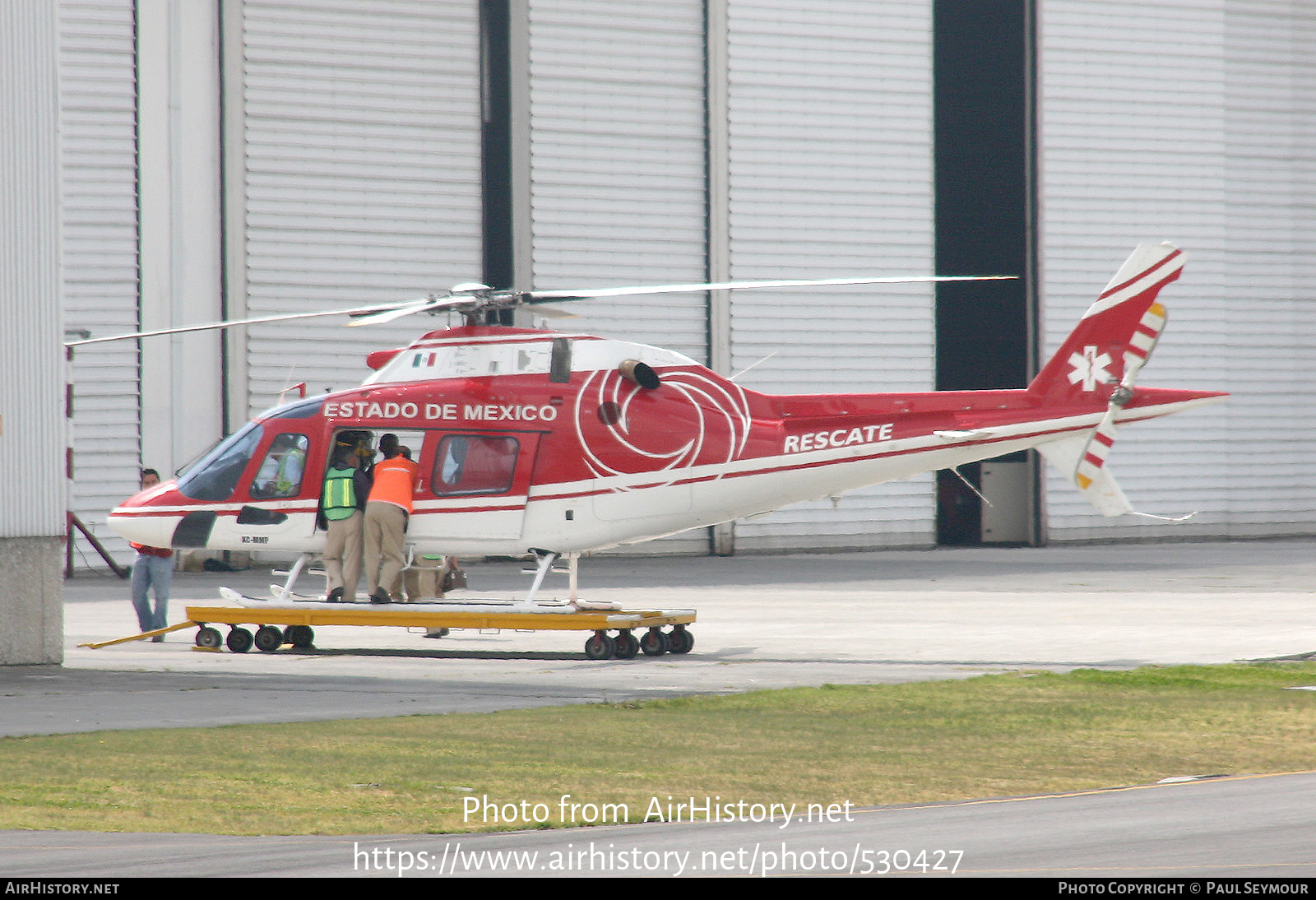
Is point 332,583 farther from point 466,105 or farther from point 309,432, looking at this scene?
point 466,105

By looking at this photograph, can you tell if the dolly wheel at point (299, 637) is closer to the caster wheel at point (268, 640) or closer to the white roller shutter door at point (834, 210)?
the caster wheel at point (268, 640)

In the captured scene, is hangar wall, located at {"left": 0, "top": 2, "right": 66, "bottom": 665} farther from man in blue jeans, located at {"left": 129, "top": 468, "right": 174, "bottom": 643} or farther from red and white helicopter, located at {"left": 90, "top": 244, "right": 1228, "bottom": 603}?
man in blue jeans, located at {"left": 129, "top": 468, "right": 174, "bottom": 643}

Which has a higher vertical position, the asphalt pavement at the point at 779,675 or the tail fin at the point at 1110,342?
the tail fin at the point at 1110,342

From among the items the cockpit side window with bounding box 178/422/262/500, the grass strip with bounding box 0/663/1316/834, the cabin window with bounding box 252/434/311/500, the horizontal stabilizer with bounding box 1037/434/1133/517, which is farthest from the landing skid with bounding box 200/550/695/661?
the horizontal stabilizer with bounding box 1037/434/1133/517

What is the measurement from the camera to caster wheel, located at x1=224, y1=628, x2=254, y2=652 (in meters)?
16.1

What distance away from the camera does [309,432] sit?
1639 centimetres

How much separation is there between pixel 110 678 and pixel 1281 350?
101 feet

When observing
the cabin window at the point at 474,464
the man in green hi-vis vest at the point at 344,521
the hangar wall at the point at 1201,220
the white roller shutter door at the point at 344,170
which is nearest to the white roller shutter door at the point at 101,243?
the white roller shutter door at the point at 344,170

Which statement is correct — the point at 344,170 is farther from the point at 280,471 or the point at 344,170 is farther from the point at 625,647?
the point at 625,647

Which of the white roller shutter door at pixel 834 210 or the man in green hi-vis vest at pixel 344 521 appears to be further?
the white roller shutter door at pixel 834 210

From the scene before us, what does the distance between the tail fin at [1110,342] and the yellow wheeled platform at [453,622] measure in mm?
4508

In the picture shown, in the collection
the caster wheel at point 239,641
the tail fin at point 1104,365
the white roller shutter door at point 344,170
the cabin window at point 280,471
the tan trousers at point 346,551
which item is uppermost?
the white roller shutter door at point 344,170

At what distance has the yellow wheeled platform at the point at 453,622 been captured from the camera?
15.4 meters

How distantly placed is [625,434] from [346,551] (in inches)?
125
